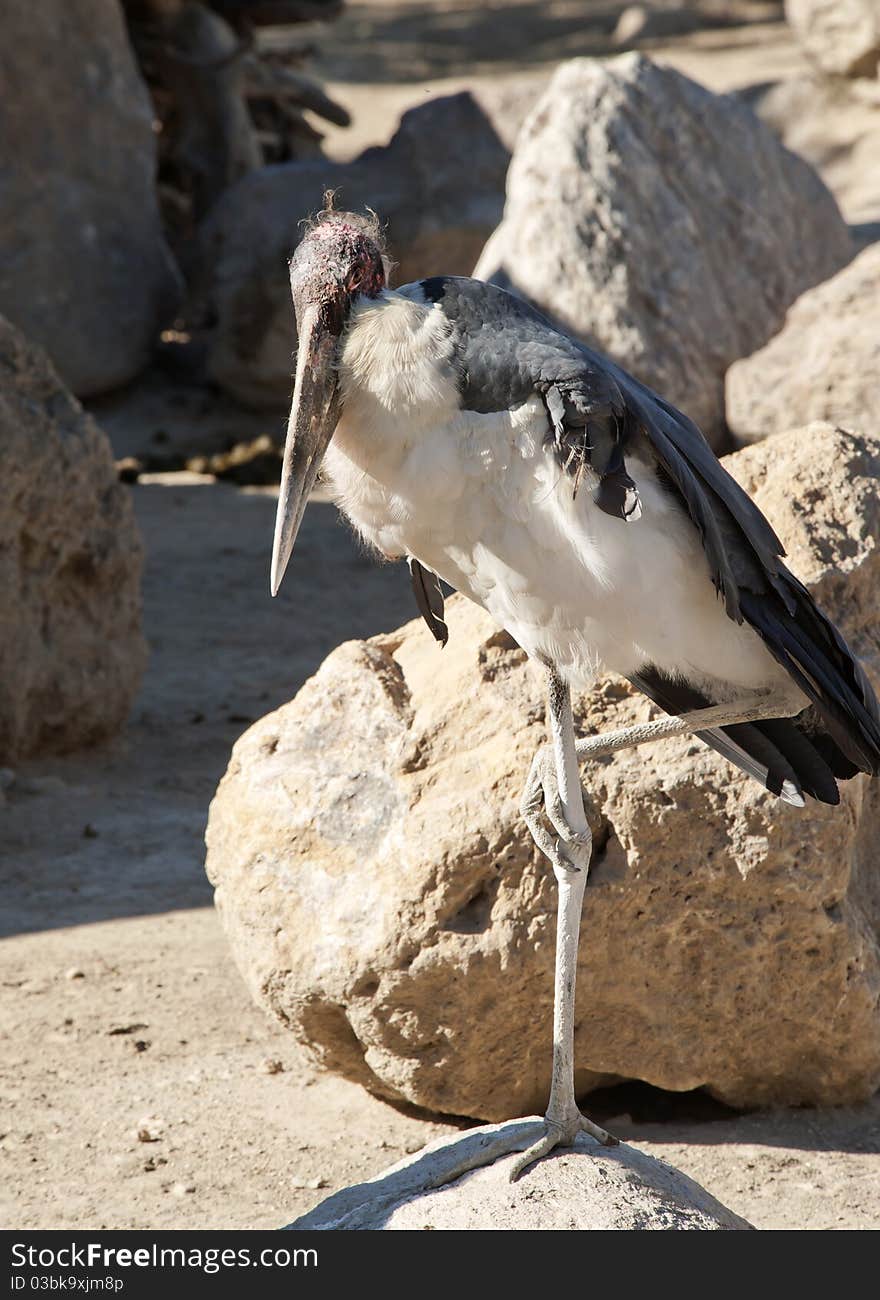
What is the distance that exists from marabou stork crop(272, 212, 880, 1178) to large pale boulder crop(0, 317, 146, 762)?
301 cm

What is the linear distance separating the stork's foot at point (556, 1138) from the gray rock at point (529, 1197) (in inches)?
0.5

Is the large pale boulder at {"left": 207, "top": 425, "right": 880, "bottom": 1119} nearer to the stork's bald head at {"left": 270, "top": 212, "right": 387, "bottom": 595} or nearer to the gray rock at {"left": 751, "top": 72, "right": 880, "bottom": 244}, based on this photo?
the stork's bald head at {"left": 270, "top": 212, "right": 387, "bottom": 595}

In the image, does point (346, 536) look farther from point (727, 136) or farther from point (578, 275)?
point (727, 136)

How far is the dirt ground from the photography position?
333 centimetres

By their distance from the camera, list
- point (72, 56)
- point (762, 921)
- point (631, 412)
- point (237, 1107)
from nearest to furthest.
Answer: point (631, 412), point (762, 921), point (237, 1107), point (72, 56)

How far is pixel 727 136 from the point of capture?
7.93 meters

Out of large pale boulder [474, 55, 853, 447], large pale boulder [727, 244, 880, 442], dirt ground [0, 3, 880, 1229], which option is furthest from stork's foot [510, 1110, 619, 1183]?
large pale boulder [474, 55, 853, 447]

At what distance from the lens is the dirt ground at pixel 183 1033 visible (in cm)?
333

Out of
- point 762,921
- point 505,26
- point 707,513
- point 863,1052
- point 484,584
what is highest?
point 707,513

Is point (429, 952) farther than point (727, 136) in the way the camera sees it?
No

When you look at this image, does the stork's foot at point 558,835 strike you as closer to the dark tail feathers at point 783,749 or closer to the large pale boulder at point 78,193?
the dark tail feathers at point 783,749

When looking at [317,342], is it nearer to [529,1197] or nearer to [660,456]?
[660,456]
